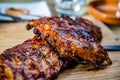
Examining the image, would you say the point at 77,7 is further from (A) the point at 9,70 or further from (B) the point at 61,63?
(A) the point at 9,70

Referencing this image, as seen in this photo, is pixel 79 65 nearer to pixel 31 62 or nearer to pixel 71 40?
pixel 71 40

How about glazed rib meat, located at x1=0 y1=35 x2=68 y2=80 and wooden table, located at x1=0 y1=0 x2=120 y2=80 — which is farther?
wooden table, located at x1=0 y1=0 x2=120 y2=80

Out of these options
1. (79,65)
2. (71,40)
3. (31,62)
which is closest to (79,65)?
(79,65)

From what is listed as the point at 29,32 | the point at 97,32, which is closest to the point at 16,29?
the point at 29,32

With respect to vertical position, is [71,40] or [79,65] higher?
[71,40]
